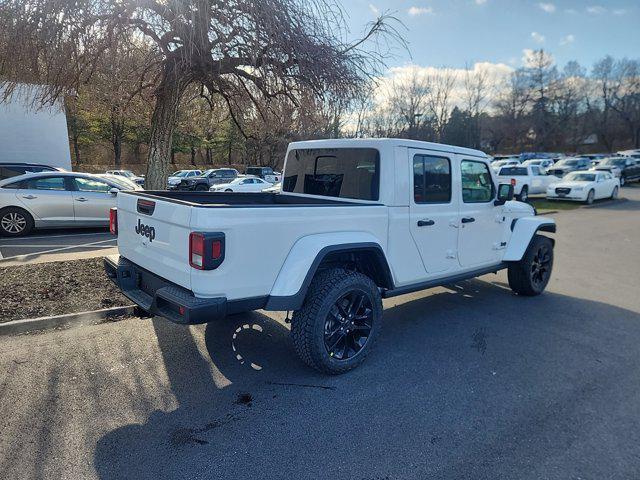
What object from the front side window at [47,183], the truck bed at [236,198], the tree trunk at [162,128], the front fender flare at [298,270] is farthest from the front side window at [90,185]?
the front fender flare at [298,270]

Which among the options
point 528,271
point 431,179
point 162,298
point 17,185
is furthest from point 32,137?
point 528,271

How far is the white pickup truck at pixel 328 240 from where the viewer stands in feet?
9.37

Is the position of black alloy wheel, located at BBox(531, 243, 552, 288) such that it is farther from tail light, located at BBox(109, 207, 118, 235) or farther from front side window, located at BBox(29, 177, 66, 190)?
front side window, located at BBox(29, 177, 66, 190)

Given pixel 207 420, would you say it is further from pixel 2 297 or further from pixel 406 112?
pixel 406 112

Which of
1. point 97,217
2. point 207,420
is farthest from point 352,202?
point 97,217

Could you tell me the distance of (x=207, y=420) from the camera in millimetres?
2861

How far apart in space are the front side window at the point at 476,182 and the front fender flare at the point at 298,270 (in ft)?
6.89

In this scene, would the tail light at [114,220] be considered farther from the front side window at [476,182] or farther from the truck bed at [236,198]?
the front side window at [476,182]

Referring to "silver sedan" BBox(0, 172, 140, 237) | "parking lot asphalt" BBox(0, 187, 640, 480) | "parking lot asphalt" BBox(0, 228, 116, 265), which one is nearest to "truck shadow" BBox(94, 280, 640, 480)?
"parking lot asphalt" BBox(0, 187, 640, 480)

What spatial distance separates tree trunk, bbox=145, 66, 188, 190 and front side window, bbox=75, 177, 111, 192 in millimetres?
3876

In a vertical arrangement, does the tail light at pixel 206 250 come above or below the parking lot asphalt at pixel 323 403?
above

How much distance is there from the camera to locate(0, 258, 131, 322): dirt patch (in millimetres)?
4590

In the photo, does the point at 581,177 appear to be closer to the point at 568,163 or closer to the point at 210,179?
the point at 568,163

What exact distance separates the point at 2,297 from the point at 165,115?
11.3 ft
